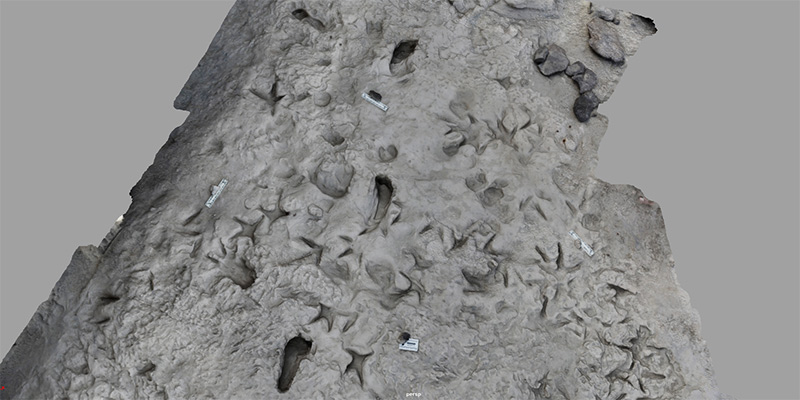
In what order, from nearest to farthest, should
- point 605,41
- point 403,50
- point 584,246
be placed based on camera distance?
point 584,246, point 403,50, point 605,41

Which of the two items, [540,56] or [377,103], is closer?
[377,103]

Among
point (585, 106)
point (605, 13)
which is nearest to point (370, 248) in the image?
point (585, 106)

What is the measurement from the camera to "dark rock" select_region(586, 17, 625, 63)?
5250 millimetres

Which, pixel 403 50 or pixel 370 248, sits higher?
pixel 403 50

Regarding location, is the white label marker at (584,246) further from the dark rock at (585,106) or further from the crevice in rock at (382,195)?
the crevice in rock at (382,195)

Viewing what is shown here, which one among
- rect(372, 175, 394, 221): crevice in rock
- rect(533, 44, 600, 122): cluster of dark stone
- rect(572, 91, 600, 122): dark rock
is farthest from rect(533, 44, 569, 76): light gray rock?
rect(372, 175, 394, 221): crevice in rock

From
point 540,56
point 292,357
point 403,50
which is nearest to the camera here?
point 292,357

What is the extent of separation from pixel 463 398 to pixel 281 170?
1.39 metres

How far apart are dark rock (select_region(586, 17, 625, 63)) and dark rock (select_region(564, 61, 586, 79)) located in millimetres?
155

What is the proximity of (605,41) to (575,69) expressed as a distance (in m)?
0.29

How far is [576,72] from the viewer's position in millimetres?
5160

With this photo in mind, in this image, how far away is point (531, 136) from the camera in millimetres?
4879

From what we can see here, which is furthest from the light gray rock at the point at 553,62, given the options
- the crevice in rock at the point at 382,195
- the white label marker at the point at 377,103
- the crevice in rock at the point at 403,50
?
the crevice in rock at the point at 382,195

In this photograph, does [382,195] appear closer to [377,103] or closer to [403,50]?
[377,103]
